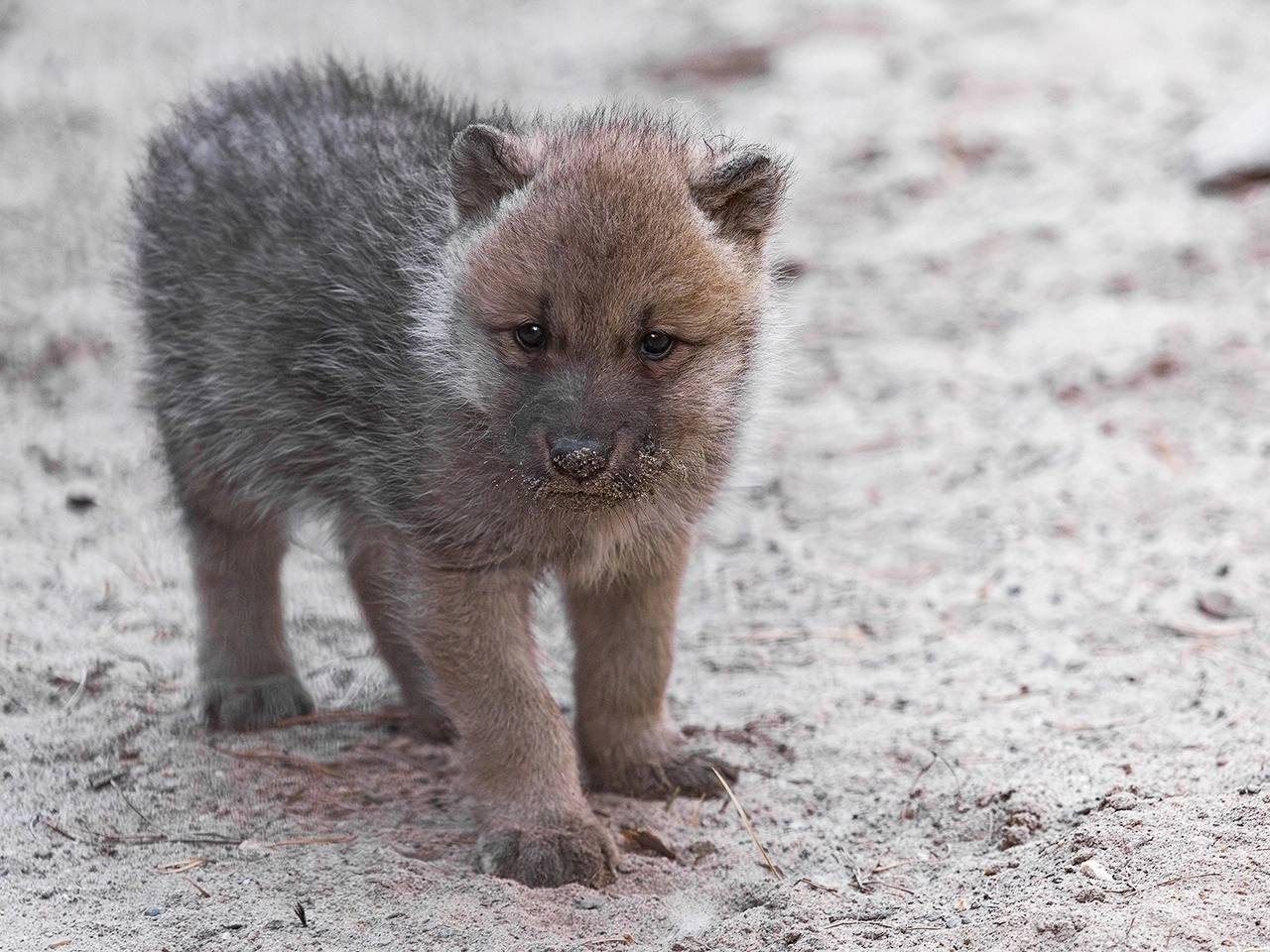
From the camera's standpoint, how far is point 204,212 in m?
4.75

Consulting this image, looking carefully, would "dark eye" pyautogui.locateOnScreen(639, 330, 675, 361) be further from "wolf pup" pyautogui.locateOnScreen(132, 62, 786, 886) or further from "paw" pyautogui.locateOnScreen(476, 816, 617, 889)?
"paw" pyautogui.locateOnScreen(476, 816, 617, 889)

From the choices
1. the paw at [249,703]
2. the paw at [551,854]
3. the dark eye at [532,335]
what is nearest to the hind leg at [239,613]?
the paw at [249,703]

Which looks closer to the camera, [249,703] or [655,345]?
[655,345]

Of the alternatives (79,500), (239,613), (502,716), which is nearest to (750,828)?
(502,716)

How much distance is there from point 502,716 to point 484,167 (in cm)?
139

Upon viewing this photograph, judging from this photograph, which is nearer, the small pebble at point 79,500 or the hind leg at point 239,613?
the hind leg at point 239,613

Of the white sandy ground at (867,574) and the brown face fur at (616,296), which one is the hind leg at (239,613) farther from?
the brown face fur at (616,296)

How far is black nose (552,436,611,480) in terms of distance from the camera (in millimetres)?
3498

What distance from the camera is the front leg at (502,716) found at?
4.05 m

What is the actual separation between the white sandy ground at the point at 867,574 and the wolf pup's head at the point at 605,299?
1095mm

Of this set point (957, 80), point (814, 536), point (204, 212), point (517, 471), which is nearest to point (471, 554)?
point (517, 471)

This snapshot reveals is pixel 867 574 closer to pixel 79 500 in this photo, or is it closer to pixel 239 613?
A: pixel 239 613

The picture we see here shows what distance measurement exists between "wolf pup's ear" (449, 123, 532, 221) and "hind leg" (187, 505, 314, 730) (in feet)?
4.63

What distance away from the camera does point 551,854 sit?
13.0 feet
